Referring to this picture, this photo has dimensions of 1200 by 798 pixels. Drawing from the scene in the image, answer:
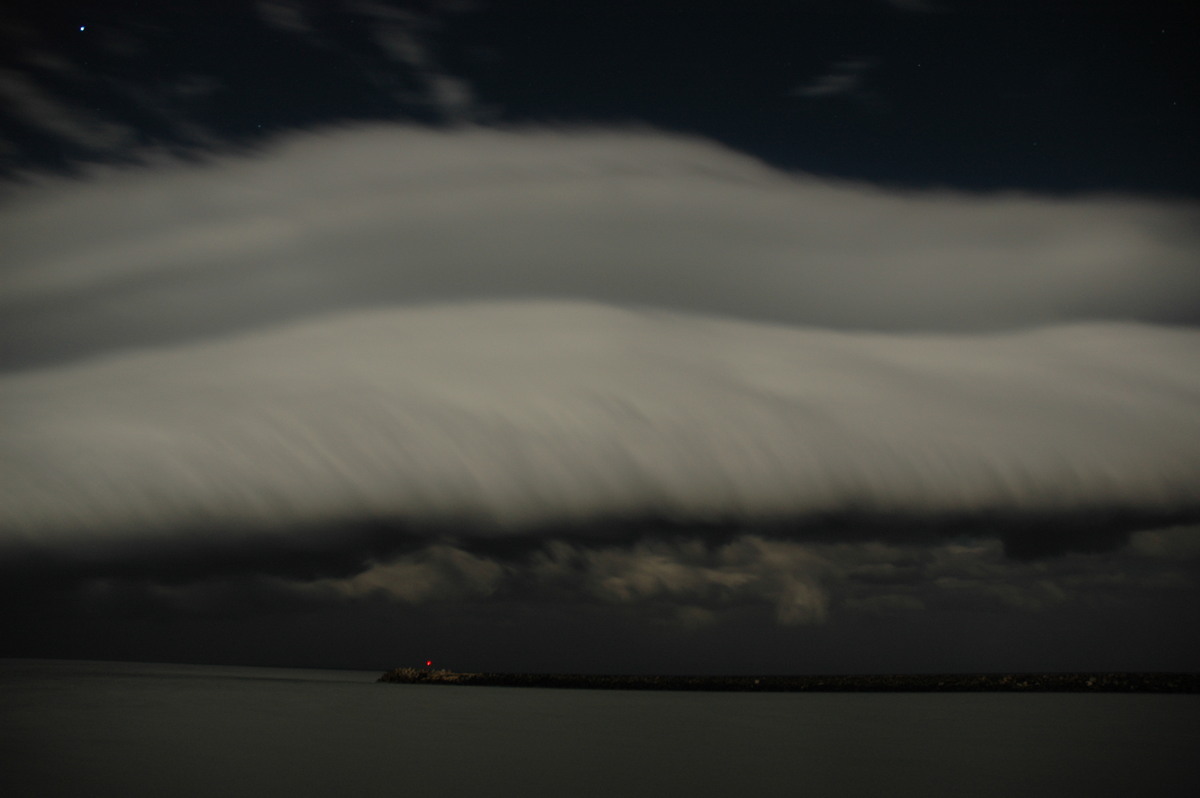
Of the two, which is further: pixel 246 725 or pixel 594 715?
pixel 594 715

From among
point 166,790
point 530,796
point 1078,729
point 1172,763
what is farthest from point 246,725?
point 1078,729

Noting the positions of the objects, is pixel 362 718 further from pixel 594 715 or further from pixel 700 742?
pixel 700 742

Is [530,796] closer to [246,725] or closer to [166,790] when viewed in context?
[166,790]

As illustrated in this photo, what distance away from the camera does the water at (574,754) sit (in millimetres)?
45875

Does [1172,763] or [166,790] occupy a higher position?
[166,790]

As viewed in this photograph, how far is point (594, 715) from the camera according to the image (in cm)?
10950

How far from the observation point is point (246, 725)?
8175 centimetres

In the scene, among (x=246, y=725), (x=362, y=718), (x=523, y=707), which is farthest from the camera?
(x=523, y=707)

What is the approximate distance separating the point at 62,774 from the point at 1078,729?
88.1 metres

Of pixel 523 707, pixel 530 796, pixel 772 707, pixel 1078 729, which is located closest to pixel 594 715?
pixel 523 707

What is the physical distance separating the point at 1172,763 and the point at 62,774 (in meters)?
66.2

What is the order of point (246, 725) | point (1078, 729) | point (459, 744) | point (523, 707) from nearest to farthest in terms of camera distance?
point (459, 744)
point (246, 725)
point (1078, 729)
point (523, 707)

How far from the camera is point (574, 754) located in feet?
203

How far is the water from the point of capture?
45875 millimetres
